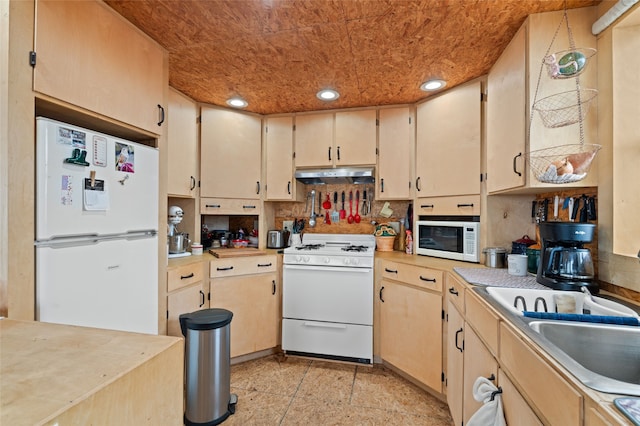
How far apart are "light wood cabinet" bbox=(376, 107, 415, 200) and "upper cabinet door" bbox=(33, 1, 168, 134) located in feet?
5.65

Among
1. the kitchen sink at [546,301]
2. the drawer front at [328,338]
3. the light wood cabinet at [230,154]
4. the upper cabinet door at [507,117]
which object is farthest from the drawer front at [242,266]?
the upper cabinet door at [507,117]

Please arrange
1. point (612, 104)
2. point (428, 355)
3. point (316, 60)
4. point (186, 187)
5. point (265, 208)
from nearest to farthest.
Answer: point (612, 104)
point (316, 60)
point (428, 355)
point (186, 187)
point (265, 208)

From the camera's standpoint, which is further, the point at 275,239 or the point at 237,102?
the point at 275,239

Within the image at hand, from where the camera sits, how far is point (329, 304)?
2283 millimetres

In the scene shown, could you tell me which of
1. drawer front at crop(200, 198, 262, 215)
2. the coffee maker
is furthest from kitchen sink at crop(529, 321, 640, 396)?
drawer front at crop(200, 198, 262, 215)

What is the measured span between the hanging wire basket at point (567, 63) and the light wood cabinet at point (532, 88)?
142 mm

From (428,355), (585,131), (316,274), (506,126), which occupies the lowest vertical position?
(428,355)

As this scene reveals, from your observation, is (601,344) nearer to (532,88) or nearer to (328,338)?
A: (532,88)

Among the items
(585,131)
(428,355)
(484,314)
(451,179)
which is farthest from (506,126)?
(428,355)

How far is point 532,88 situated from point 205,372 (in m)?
2.40

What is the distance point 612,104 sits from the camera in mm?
1256

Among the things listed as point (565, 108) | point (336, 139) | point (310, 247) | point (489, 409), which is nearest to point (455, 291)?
point (489, 409)

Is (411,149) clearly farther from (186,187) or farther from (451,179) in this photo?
(186,187)

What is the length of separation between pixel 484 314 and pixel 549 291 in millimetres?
342
